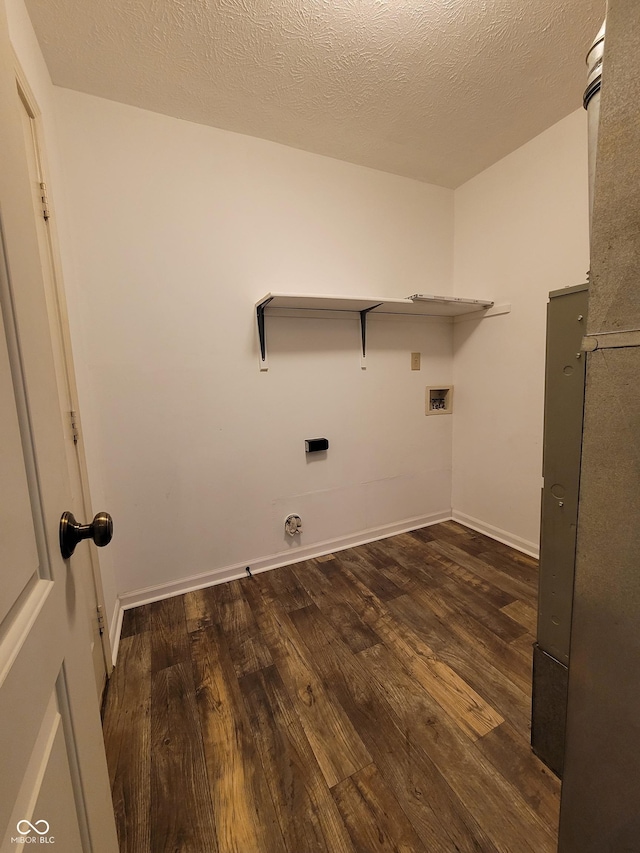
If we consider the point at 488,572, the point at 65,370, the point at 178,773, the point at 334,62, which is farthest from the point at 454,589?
A: the point at 334,62

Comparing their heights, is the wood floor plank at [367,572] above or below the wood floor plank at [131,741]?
below

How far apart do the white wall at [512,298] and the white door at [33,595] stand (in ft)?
8.31

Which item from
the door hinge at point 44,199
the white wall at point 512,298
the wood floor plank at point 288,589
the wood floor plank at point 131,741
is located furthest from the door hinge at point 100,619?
the white wall at point 512,298

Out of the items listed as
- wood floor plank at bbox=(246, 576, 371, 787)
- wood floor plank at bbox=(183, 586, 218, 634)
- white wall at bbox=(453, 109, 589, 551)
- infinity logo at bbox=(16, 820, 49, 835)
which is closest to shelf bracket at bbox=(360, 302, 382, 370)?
white wall at bbox=(453, 109, 589, 551)

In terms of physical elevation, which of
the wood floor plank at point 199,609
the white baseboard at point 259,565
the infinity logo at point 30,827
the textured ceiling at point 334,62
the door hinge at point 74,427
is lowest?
the wood floor plank at point 199,609

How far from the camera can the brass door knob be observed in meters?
0.57

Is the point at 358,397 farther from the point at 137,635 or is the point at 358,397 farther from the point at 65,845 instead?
the point at 65,845

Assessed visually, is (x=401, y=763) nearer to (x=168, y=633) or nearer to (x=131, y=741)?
(x=131, y=741)

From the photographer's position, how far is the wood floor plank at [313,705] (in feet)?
3.63

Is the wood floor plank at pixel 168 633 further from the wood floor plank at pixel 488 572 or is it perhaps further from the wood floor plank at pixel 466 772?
the wood floor plank at pixel 488 572

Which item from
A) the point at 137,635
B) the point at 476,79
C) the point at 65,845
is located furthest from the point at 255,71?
the point at 137,635

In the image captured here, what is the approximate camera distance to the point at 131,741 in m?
1.19

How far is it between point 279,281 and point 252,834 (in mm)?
2437

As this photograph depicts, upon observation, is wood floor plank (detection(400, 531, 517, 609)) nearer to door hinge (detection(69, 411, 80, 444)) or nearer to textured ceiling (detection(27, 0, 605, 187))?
door hinge (detection(69, 411, 80, 444))
